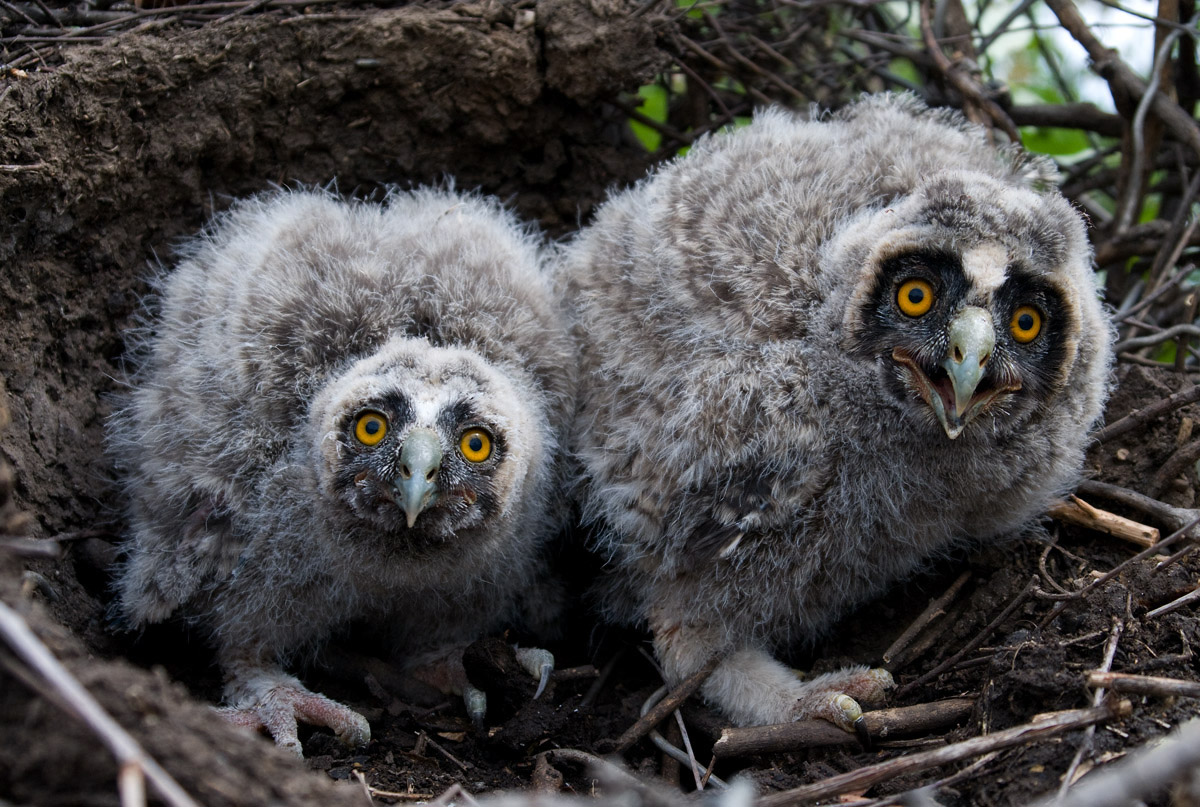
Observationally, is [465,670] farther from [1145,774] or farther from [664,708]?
[1145,774]

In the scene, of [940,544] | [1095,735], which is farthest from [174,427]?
[1095,735]

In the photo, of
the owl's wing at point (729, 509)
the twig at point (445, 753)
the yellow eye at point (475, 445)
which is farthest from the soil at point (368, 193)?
the yellow eye at point (475, 445)

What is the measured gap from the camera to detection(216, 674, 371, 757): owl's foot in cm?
342

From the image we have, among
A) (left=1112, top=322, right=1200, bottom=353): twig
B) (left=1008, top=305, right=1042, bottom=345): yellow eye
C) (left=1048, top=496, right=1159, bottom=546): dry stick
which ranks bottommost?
(left=1048, top=496, right=1159, bottom=546): dry stick

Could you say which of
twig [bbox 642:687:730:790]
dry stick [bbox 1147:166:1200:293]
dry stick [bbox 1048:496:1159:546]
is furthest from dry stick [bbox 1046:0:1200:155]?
twig [bbox 642:687:730:790]

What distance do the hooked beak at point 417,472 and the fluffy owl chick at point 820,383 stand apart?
0.79m

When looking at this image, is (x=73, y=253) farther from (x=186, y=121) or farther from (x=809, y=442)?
(x=809, y=442)

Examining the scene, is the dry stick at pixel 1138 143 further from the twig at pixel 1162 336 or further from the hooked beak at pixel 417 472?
the hooked beak at pixel 417 472

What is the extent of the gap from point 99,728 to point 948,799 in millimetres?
2034

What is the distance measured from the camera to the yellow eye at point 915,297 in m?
3.03

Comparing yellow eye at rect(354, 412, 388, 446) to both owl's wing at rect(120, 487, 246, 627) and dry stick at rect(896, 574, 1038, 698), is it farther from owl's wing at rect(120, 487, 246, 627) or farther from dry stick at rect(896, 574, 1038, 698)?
dry stick at rect(896, 574, 1038, 698)

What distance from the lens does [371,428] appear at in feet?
10.3

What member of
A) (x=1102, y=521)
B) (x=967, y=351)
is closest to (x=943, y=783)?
(x=967, y=351)

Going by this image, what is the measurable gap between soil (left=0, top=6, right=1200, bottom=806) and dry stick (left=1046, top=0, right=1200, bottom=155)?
43.6 inches
